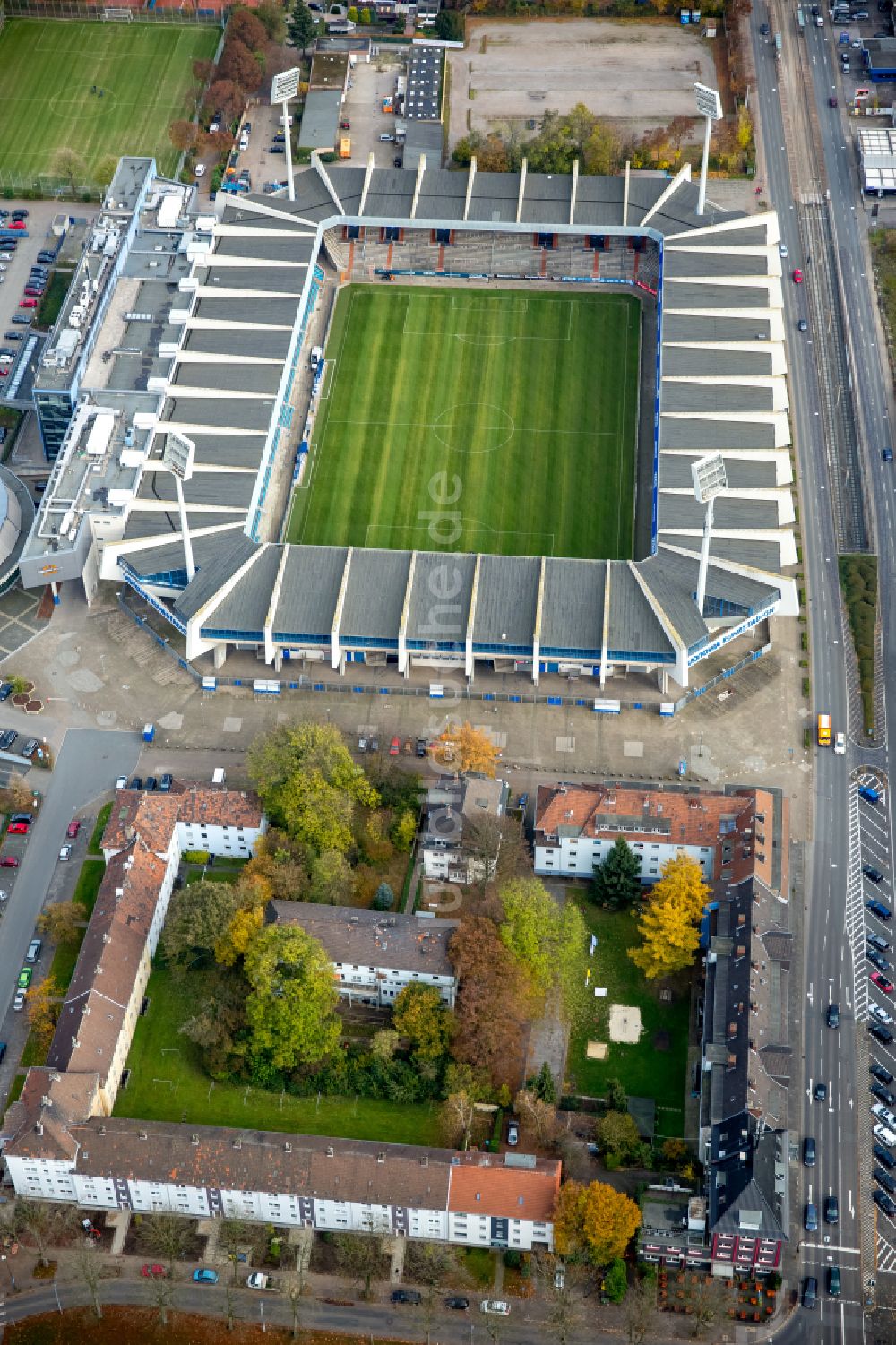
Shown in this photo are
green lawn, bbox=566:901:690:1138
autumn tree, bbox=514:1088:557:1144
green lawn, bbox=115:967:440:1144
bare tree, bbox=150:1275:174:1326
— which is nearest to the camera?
bare tree, bbox=150:1275:174:1326

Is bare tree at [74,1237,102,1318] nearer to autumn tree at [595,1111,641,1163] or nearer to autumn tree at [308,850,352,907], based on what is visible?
autumn tree at [308,850,352,907]

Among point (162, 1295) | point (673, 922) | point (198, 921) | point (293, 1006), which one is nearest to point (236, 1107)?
point (293, 1006)

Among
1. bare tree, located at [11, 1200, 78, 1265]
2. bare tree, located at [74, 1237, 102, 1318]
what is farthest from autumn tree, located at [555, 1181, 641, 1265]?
bare tree, located at [11, 1200, 78, 1265]

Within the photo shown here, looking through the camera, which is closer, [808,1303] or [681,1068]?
[808,1303]

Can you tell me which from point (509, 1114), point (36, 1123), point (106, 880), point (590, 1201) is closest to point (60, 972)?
point (106, 880)

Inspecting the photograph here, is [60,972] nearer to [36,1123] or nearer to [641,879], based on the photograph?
[36,1123]

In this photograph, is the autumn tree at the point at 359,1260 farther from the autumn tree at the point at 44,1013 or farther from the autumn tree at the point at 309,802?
the autumn tree at the point at 309,802

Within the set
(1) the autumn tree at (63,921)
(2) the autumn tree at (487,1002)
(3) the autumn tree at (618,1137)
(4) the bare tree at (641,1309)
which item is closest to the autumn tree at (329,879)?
(2) the autumn tree at (487,1002)
